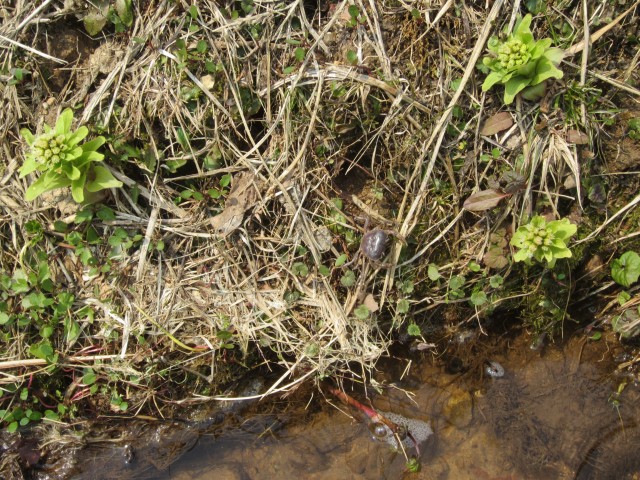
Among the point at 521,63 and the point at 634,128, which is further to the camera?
the point at 634,128

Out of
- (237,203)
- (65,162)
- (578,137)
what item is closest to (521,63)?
(578,137)

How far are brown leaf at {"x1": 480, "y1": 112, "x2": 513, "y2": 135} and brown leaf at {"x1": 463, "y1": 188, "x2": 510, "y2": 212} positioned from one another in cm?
30

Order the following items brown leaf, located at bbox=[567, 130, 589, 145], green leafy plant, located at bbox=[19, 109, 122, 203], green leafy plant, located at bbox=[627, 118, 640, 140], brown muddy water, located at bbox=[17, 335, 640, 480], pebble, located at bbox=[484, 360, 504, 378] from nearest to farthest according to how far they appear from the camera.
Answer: green leafy plant, located at bbox=[19, 109, 122, 203], brown leaf, located at bbox=[567, 130, 589, 145], green leafy plant, located at bbox=[627, 118, 640, 140], brown muddy water, located at bbox=[17, 335, 640, 480], pebble, located at bbox=[484, 360, 504, 378]

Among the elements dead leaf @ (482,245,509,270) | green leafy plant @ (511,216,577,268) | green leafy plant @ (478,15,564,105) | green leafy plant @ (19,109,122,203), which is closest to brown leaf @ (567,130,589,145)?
green leafy plant @ (478,15,564,105)

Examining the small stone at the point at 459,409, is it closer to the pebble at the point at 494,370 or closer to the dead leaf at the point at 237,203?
the pebble at the point at 494,370

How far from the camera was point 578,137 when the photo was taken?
8.99 ft

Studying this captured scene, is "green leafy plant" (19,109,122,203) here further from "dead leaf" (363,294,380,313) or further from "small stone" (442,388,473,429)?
"small stone" (442,388,473,429)

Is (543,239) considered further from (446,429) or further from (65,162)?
(65,162)

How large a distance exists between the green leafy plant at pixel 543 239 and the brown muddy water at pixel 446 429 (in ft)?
2.37

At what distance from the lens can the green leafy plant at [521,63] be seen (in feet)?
8.62

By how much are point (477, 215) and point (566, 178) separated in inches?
19.1

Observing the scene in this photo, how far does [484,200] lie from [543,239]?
342 millimetres

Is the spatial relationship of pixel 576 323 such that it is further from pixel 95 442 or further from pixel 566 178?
pixel 95 442

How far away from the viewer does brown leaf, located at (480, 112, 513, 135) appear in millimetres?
2803
